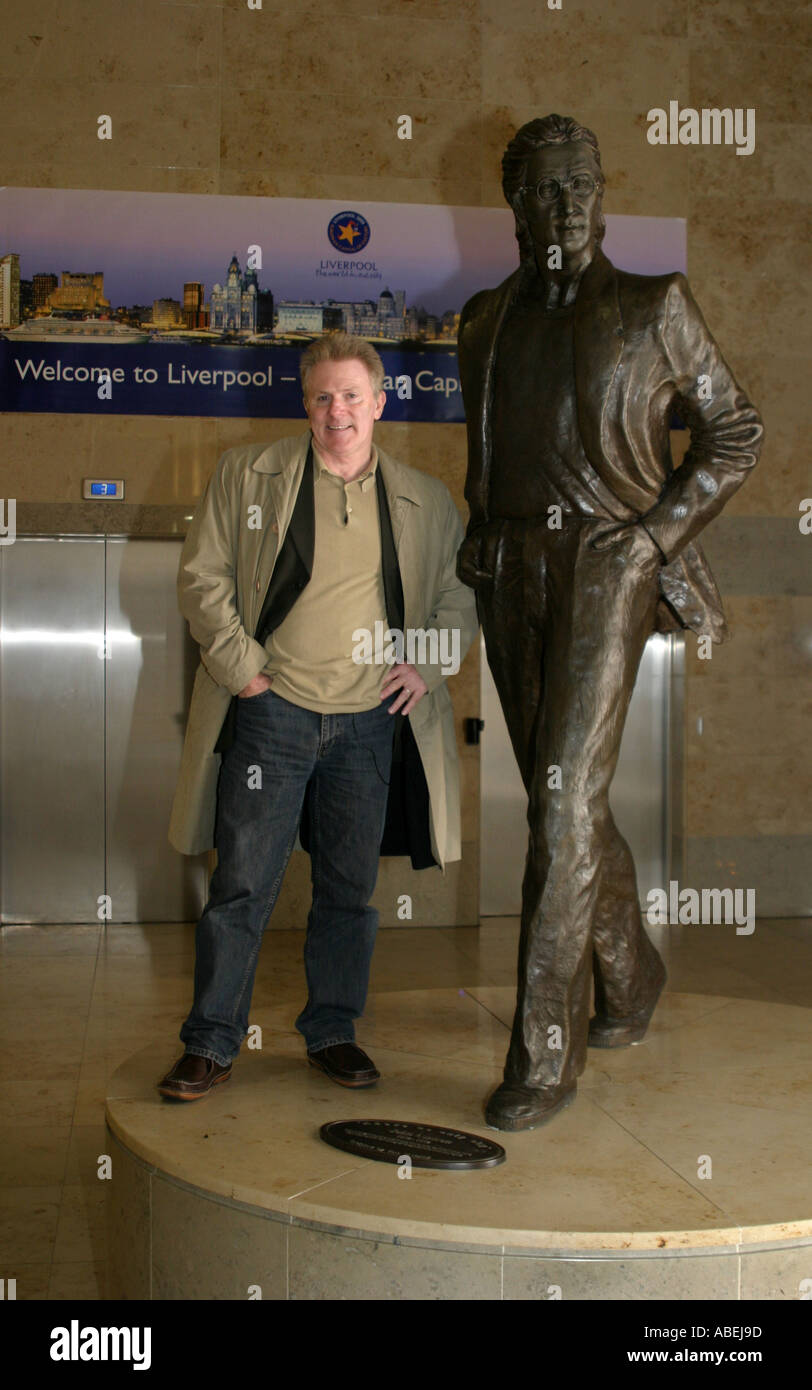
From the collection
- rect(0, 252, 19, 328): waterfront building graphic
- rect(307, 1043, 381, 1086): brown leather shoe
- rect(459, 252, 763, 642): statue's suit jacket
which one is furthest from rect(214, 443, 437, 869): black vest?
rect(0, 252, 19, 328): waterfront building graphic

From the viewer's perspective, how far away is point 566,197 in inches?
114

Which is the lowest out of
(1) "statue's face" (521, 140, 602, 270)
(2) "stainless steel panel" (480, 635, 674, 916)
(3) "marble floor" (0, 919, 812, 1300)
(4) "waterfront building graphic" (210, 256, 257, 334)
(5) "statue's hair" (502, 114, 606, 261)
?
(3) "marble floor" (0, 919, 812, 1300)

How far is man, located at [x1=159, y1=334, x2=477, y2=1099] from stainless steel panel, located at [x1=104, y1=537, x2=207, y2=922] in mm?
4193

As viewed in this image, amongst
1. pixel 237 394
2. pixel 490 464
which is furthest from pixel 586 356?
pixel 237 394

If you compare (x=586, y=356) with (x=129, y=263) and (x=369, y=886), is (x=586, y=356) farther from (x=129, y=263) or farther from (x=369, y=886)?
(x=129, y=263)

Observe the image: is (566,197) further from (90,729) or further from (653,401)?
(90,729)

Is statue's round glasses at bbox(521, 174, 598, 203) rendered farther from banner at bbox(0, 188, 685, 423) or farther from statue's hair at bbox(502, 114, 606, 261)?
banner at bbox(0, 188, 685, 423)

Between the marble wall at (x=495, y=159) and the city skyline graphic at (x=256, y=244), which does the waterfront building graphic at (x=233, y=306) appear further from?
the marble wall at (x=495, y=159)

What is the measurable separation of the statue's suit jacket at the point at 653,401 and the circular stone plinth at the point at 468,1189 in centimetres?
118

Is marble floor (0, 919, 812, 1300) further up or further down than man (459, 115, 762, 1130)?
further down

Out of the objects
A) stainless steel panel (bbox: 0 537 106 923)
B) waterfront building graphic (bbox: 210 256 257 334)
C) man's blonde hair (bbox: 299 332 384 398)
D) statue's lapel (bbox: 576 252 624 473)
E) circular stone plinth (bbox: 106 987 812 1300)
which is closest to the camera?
circular stone plinth (bbox: 106 987 812 1300)

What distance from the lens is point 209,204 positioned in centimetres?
705

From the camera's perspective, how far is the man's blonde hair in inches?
119

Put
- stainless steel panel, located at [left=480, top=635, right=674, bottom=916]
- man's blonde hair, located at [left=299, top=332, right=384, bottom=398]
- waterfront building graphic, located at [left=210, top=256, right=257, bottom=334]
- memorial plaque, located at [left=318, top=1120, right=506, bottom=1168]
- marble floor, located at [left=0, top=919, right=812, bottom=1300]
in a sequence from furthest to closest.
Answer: stainless steel panel, located at [left=480, top=635, right=674, bottom=916] < waterfront building graphic, located at [left=210, top=256, right=257, bottom=334] < marble floor, located at [left=0, top=919, right=812, bottom=1300] < man's blonde hair, located at [left=299, top=332, right=384, bottom=398] < memorial plaque, located at [left=318, top=1120, right=506, bottom=1168]
